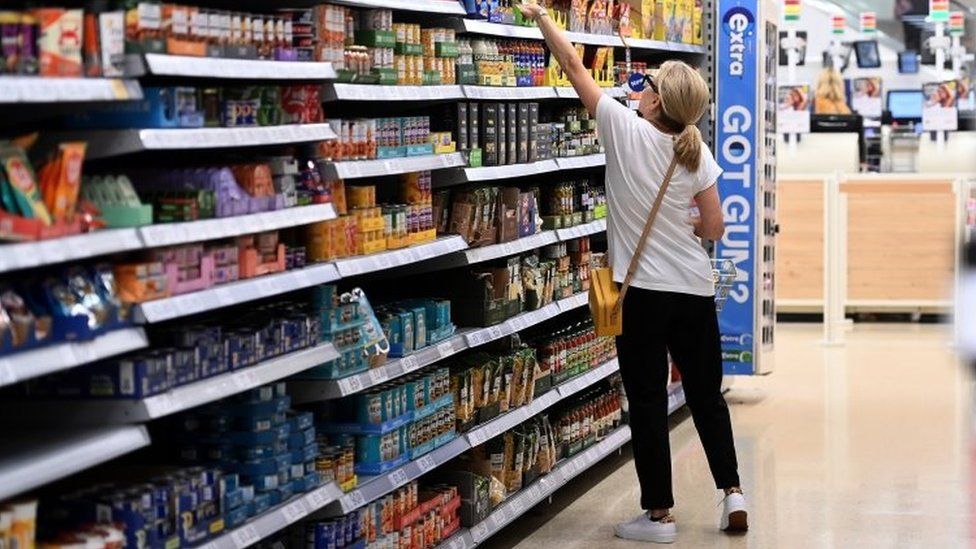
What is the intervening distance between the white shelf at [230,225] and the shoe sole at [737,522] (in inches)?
93.0

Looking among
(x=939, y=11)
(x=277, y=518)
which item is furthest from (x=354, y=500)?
(x=939, y=11)

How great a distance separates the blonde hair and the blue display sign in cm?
299

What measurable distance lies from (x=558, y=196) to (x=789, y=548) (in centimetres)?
168

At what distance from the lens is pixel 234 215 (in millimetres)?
3957

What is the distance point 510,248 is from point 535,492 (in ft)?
3.06

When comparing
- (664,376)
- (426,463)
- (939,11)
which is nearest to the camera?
(426,463)

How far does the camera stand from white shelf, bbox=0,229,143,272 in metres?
3.09

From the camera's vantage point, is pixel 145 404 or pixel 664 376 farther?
pixel 664 376

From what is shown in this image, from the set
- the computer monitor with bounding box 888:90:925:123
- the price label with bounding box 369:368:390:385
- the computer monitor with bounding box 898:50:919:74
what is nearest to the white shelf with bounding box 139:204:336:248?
the price label with bounding box 369:368:390:385

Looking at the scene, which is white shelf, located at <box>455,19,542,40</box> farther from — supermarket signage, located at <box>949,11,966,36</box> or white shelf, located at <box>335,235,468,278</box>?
supermarket signage, located at <box>949,11,966,36</box>

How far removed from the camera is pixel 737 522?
614 cm

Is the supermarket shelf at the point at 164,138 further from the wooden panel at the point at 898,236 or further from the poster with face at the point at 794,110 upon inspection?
the poster with face at the point at 794,110

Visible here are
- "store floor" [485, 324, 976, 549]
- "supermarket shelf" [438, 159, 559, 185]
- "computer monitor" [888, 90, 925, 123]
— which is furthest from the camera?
"computer monitor" [888, 90, 925, 123]

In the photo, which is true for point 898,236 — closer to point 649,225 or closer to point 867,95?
point 867,95
